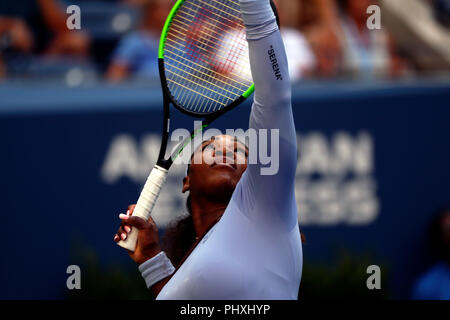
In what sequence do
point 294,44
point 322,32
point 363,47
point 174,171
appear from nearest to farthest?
point 174,171 → point 294,44 → point 322,32 → point 363,47

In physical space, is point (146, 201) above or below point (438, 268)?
above

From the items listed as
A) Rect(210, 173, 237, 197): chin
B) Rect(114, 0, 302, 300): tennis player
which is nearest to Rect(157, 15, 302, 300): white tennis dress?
Rect(114, 0, 302, 300): tennis player

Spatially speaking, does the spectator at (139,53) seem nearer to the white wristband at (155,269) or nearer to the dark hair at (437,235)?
the dark hair at (437,235)

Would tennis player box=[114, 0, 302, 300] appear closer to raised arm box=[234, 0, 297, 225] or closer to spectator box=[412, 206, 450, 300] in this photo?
raised arm box=[234, 0, 297, 225]

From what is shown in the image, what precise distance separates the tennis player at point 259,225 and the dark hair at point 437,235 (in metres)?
3.06

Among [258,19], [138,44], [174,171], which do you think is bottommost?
[174,171]

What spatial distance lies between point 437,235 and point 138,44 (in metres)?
2.36

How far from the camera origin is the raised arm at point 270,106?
1.85 metres

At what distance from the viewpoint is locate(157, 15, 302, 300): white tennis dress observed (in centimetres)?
186

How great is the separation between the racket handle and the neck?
0.39 ft

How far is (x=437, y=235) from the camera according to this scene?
4863 millimetres

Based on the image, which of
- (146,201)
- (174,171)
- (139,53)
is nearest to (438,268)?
(174,171)

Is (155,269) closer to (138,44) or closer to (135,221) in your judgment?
(135,221)

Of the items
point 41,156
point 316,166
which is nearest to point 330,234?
point 316,166
